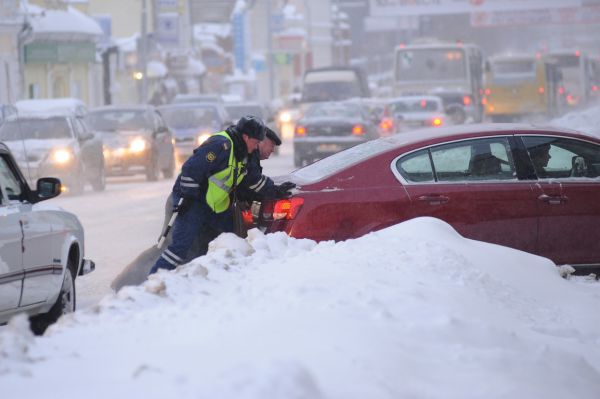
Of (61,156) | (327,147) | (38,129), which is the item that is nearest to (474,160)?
(61,156)

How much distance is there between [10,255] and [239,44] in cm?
9198

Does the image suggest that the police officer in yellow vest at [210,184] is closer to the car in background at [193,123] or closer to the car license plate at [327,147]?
the car license plate at [327,147]

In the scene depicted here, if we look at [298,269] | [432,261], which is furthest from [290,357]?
[432,261]

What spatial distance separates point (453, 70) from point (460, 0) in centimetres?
2431

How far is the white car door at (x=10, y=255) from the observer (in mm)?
7883

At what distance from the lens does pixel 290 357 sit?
5.20 metres

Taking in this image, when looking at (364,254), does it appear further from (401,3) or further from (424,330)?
(401,3)

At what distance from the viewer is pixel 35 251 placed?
8398mm

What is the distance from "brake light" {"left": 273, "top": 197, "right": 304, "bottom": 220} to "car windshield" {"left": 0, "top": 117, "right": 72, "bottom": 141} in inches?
621

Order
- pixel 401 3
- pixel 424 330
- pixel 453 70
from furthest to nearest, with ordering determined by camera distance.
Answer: pixel 401 3 → pixel 453 70 → pixel 424 330

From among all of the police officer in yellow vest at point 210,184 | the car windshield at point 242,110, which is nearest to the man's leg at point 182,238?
the police officer in yellow vest at point 210,184

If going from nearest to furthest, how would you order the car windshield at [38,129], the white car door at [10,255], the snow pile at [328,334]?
the snow pile at [328,334] → the white car door at [10,255] → the car windshield at [38,129]

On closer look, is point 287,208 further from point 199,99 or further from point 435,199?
point 199,99

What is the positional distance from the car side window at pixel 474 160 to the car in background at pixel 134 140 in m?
18.9
